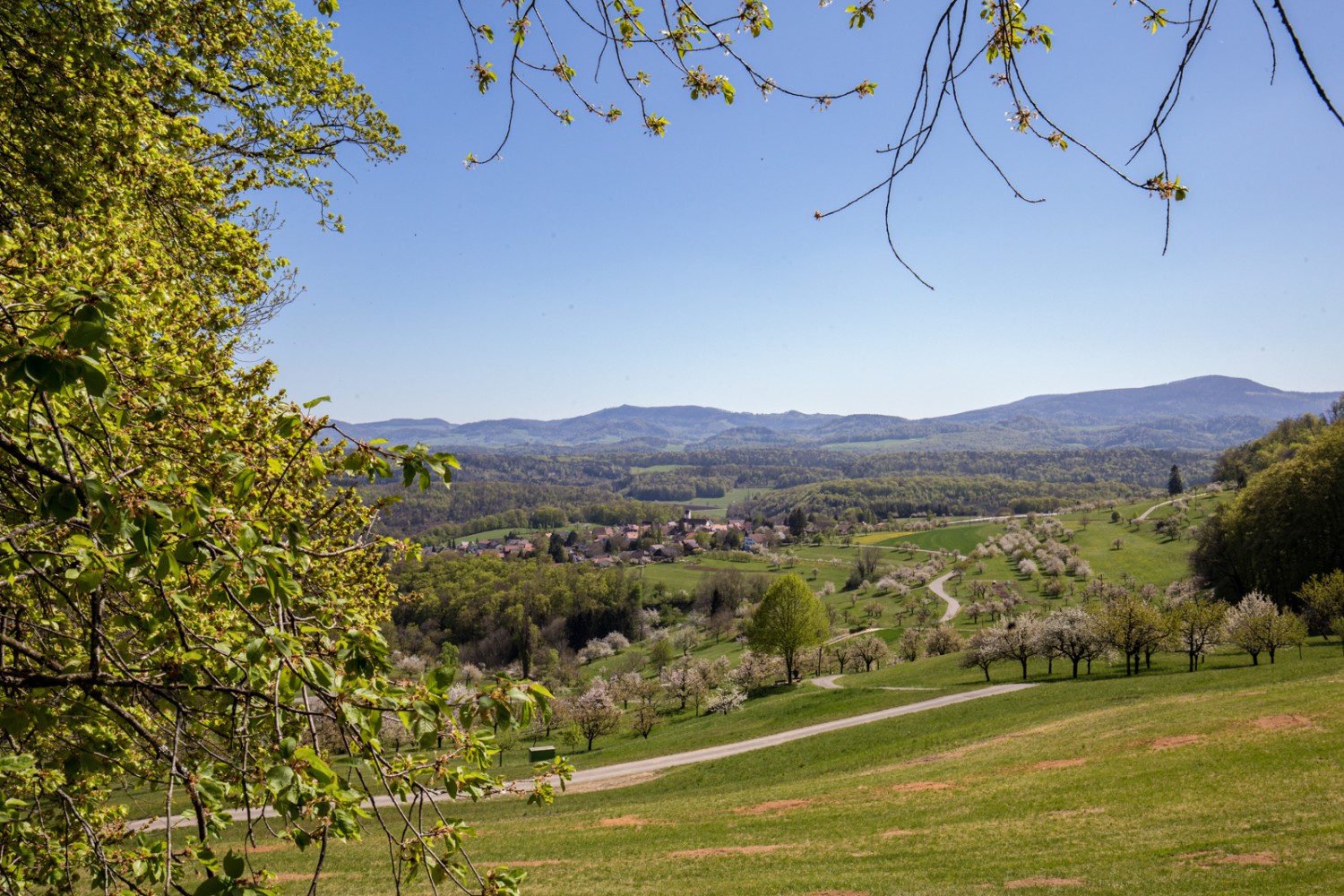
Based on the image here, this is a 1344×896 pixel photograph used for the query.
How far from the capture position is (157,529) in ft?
6.69

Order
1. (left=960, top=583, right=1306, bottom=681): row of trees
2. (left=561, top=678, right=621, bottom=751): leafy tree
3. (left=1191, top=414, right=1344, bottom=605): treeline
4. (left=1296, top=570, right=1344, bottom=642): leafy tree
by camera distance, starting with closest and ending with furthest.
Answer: (left=960, top=583, right=1306, bottom=681): row of trees
(left=1296, top=570, right=1344, bottom=642): leafy tree
(left=1191, top=414, right=1344, bottom=605): treeline
(left=561, top=678, right=621, bottom=751): leafy tree

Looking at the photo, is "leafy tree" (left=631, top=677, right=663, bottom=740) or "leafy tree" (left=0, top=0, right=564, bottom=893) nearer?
"leafy tree" (left=0, top=0, right=564, bottom=893)

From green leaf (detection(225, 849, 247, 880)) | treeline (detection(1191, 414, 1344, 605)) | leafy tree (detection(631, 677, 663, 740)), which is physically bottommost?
leafy tree (detection(631, 677, 663, 740))

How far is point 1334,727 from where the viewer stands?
1802 centimetres

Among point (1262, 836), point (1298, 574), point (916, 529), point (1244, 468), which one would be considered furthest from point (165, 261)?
point (916, 529)

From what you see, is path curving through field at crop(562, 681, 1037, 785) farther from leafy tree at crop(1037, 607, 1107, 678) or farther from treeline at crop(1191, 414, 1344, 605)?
treeline at crop(1191, 414, 1344, 605)

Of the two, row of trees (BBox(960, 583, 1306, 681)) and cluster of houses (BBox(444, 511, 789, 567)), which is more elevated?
row of trees (BBox(960, 583, 1306, 681))

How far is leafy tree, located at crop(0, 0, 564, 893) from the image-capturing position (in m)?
2.22

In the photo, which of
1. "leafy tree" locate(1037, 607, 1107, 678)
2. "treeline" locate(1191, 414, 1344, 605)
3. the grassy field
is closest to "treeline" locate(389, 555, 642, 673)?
"leafy tree" locate(1037, 607, 1107, 678)

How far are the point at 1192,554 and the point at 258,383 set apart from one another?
250ft

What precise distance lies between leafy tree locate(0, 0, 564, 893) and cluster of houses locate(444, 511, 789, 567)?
126 m

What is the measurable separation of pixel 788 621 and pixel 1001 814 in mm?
34220

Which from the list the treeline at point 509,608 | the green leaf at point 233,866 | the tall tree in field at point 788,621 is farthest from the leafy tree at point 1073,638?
the treeline at point 509,608

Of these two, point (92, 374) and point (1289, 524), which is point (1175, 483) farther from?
point (92, 374)
